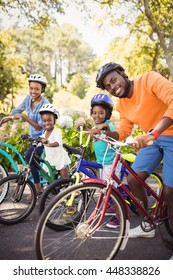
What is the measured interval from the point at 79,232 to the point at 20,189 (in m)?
1.19

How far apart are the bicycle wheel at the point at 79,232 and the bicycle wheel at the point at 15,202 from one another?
0.41 metres

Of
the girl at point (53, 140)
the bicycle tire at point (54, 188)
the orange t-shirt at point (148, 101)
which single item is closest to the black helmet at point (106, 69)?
the orange t-shirt at point (148, 101)

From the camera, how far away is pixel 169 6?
10359mm

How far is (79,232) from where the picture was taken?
2.15 metres

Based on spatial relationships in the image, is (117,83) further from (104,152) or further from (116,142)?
(104,152)

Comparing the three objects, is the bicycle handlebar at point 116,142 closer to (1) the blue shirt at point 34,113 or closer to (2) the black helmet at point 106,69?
(2) the black helmet at point 106,69

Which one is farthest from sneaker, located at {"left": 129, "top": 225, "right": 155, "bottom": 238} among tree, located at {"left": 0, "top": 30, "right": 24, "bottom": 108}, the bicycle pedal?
tree, located at {"left": 0, "top": 30, "right": 24, "bottom": 108}

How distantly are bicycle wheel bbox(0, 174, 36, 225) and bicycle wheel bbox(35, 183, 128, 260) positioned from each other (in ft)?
1.35

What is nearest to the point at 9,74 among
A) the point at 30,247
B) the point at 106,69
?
the point at 30,247

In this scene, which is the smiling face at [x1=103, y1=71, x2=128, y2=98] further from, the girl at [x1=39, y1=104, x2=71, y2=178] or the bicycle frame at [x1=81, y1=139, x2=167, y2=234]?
the girl at [x1=39, y1=104, x2=71, y2=178]

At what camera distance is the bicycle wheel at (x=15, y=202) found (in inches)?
121

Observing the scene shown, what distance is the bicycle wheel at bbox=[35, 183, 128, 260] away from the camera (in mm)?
2041
